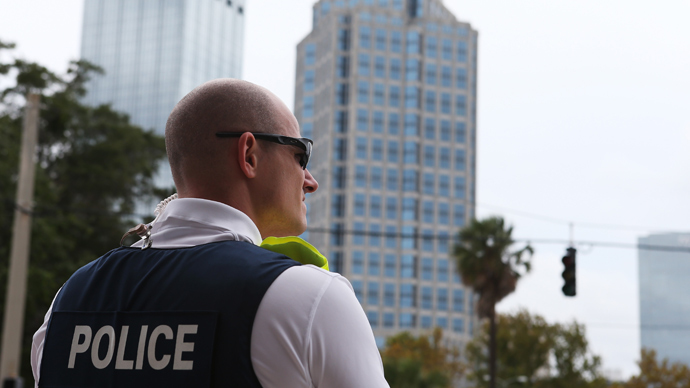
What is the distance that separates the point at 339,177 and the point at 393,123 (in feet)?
38.0

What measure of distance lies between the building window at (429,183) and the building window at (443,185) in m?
1.02

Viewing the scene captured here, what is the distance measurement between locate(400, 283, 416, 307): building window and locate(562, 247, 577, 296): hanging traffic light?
95.2 meters

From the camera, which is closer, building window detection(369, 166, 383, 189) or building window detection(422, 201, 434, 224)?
building window detection(369, 166, 383, 189)

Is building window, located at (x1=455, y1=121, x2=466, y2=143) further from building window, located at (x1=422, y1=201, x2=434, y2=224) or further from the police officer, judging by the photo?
the police officer

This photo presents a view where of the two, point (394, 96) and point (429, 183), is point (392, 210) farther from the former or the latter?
point (394, 96)

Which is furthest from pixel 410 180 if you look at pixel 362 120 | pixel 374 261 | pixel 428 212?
pixel 374 261

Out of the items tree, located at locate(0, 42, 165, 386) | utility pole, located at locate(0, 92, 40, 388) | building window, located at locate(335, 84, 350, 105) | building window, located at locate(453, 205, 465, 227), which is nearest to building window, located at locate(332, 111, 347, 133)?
building window, located at locate(335, 84, 350, 105)

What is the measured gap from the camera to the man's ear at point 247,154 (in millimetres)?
1654

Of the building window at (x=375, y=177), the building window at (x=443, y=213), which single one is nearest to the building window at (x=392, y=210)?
the building window at (x=375, y=177)

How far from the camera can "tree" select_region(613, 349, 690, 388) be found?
49.8 meters

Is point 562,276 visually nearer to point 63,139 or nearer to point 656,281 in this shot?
point 63,139

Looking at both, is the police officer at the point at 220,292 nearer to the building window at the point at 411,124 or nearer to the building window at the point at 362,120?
the building window at the point at 362,120

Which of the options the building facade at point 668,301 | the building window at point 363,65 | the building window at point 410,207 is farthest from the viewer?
the building facade at point 668,301

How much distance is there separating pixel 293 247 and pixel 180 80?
111 metres
